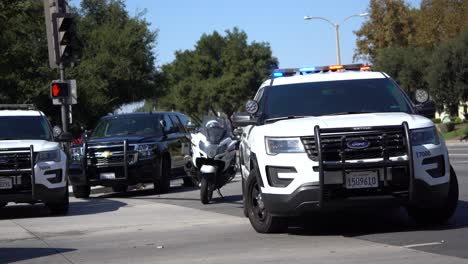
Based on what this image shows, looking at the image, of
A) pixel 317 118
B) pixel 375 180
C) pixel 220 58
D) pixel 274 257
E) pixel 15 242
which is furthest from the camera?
pixel 220 58

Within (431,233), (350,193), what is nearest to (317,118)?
(350,193)

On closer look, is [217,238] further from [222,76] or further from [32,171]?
[222,76]

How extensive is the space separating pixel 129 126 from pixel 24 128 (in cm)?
437

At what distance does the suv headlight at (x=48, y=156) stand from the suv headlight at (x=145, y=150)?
3.82 metres

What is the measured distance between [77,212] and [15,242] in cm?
416

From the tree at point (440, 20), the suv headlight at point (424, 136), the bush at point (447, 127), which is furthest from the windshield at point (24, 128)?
the tree at point (440, 20)

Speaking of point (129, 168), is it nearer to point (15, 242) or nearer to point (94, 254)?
point (15, 242)

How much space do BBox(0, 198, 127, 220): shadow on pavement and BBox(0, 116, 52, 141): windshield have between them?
1.36m

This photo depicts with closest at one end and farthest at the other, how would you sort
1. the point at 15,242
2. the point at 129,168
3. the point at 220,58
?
1. the point at 15,242
2. the point at 129,168
3. the point at 220,58

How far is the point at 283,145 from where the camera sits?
381 inches

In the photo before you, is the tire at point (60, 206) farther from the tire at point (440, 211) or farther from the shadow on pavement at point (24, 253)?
the tire at point (440, 211)

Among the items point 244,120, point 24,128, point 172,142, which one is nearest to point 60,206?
point 24,128

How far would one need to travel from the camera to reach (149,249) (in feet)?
32.0

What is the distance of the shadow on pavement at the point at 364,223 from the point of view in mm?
10256
